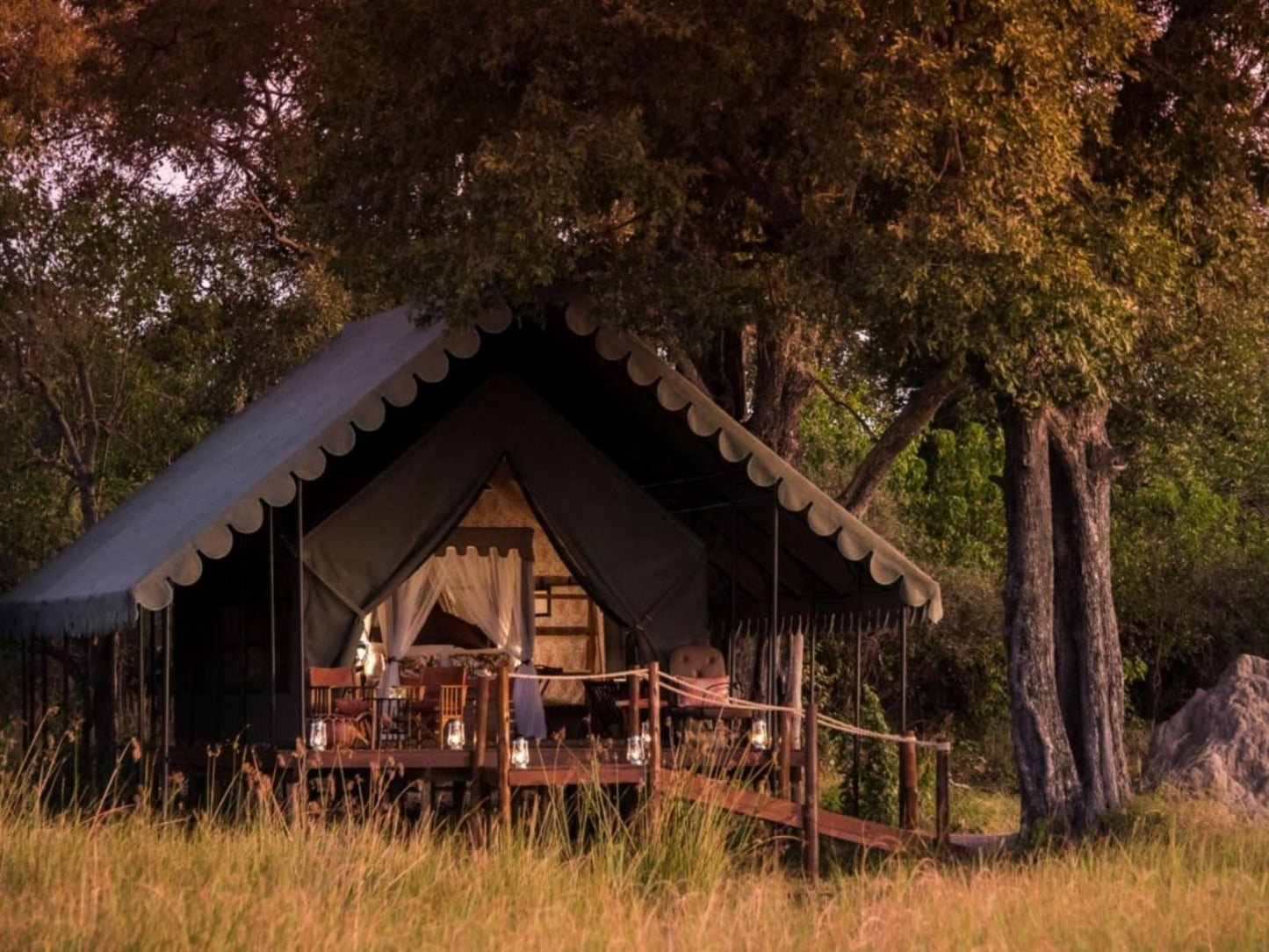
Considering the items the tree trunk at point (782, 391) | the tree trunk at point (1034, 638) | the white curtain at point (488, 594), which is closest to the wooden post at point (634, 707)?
the tree trunk at point (1034, 638)

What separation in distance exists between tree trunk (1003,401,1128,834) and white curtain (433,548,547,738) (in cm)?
398

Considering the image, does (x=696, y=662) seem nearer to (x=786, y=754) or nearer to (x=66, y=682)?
(x=786, y=754)

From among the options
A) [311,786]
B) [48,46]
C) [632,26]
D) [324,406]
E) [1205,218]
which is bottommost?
[311,786]

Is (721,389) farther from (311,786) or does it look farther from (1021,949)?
(1021,949)

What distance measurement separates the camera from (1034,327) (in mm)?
Answer: 12203

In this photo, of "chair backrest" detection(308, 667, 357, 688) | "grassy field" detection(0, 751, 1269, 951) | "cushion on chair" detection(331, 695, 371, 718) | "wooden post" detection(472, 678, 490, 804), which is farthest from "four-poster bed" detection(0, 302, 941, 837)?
"grassy field" detection(0, 751, 1269, 951)

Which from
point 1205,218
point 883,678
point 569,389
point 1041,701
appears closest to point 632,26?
point 569,389

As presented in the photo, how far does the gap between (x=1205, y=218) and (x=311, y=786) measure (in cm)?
758

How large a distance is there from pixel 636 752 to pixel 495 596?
4.55 m

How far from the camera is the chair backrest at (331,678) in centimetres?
1339

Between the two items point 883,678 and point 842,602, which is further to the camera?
point 883,678

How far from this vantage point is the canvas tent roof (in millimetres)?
12281

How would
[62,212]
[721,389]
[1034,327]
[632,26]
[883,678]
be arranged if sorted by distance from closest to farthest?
[1034,327] → [632,26] → [721,389] → [62,212] → [883,678]

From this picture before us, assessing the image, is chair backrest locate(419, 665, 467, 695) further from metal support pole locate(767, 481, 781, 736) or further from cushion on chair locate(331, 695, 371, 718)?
metal support pole locate(767, 481, 781, 736)
